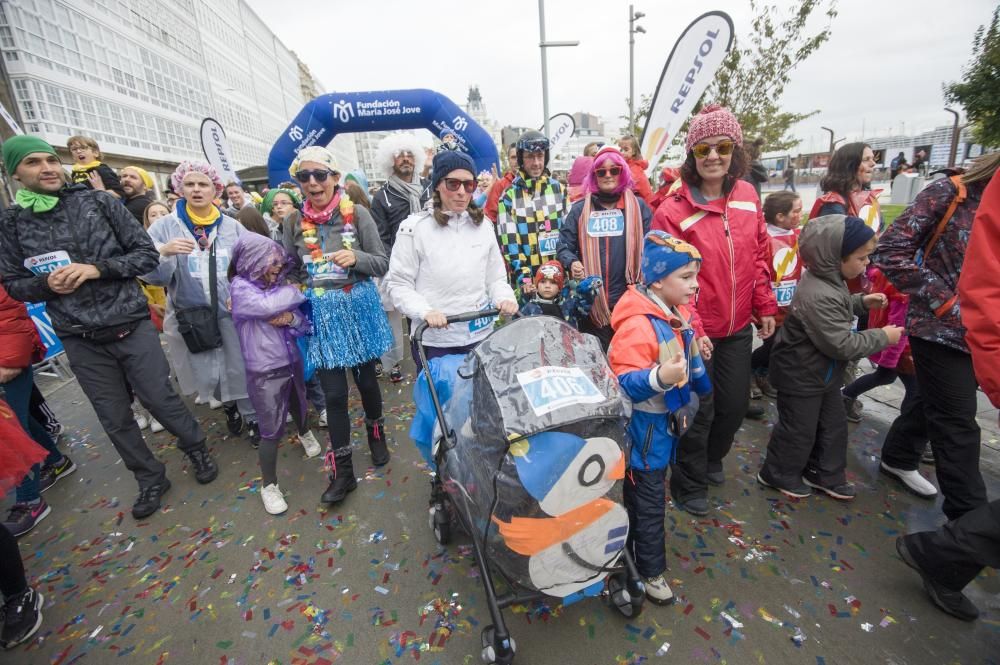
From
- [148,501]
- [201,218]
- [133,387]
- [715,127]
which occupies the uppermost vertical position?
[715,127]

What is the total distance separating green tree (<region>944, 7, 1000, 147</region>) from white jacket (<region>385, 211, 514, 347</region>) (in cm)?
1367

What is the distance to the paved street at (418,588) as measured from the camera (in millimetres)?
1914

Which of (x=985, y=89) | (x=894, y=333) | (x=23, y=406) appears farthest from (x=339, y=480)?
(x=985, y=89)

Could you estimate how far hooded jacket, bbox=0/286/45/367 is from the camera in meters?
2.84

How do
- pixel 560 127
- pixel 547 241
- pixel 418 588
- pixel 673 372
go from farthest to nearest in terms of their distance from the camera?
pixel 560 127, pixel 547 241, pixel 418 588, pixel 673 372

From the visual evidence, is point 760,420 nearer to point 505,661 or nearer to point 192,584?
point 505,661

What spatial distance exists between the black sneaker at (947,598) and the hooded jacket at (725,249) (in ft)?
4.38

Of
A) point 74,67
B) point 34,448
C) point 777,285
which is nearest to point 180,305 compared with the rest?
point 34,448

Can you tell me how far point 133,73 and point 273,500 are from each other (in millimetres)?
34743

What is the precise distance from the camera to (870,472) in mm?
2965

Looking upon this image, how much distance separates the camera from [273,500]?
2965 millimetres

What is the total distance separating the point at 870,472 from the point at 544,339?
279 centimetres

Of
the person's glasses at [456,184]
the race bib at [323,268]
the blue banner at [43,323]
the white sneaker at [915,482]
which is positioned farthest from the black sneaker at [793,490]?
the blue banner at [43,323]

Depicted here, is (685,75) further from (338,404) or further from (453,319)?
(338,404)
